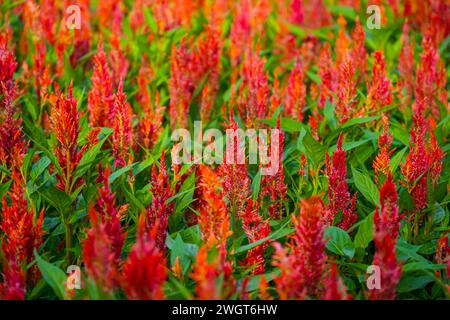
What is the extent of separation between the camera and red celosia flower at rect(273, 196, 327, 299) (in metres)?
2.09

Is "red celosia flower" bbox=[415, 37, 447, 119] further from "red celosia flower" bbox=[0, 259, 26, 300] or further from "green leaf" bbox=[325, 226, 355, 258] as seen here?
"red celosia flower" bbox=[0, 259, 26, 300]

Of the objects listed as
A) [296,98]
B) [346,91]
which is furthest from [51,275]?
[296,98]

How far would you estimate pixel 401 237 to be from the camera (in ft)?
9.07

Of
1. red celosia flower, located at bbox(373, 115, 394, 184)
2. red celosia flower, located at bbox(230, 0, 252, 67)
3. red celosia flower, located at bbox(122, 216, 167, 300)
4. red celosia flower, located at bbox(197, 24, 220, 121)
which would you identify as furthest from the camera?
red celosia flower, located at bbox(230, 0, 252, 67)

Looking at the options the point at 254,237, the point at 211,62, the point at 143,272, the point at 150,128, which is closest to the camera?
the point at 143,272

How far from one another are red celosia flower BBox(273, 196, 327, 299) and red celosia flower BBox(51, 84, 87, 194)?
91cm

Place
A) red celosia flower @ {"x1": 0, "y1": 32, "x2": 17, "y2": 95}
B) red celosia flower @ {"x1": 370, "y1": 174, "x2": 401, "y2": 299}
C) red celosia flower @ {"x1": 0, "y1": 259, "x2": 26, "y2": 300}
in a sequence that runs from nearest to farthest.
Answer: red celosia flower @ {"x1": 370, "y1": 174, "x2": 401, "y2": 299}
red celosia flower @ {"x1": 0, "y1": 259, "x2": 26, "y2": 300}
red celosia flower @ {"x1": 0, "y1": 32, "x2": 17, "y2": 95}

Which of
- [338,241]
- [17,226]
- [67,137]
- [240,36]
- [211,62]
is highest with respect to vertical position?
[240,36]

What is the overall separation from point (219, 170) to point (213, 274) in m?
0.89

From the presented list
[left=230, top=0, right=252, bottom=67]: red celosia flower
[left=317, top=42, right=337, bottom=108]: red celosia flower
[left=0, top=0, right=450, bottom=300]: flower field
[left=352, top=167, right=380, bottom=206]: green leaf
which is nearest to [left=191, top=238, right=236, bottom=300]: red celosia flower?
[left=0, top=0, right=450, bottom=300]: flower field

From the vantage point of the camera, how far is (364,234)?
8.69 ft

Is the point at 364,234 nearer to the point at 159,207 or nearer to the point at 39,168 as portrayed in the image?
the point at 159,207

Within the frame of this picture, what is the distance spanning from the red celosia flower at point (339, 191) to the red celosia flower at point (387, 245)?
0.75 ft
